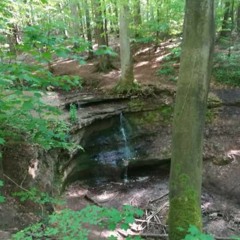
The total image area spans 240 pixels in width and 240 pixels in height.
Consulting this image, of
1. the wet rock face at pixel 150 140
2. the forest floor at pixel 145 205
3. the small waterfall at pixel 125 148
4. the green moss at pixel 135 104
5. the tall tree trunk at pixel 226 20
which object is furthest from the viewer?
the tall tree trunk at pixel 226 20

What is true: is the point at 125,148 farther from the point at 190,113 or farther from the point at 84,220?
the point at 84,220

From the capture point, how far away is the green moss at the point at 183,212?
4.66 metres

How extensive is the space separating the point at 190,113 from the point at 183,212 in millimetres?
1667

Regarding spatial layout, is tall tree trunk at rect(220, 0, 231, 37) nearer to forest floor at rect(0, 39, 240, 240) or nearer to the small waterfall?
forest floor at rect(0, 39, 240, 240)

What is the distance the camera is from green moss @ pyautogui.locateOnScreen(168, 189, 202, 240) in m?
4.66

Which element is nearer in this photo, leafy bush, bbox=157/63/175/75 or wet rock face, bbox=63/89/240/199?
wet rock face, bbox=63/89/240/199

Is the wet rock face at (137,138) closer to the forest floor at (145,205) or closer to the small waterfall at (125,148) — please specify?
the small waterfall at (125,148)

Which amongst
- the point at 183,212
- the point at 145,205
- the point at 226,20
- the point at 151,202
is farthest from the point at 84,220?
the point at 226,20

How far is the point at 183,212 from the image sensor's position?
4.73 meters

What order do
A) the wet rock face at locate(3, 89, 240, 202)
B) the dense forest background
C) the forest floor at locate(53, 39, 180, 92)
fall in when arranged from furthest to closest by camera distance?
1. the forest floor at locate(53, 39, 180, 92)
2. the wet rock face at locate(3, 89, 240, 202)
3. the dense forest background

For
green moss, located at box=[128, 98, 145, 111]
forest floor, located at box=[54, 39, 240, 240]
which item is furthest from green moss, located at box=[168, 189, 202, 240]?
green moss, located at box=[128, 98, 145, 111]

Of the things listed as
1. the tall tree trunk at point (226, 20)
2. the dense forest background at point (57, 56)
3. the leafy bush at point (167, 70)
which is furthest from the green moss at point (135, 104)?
the tall tree trunk at point (226, 20)

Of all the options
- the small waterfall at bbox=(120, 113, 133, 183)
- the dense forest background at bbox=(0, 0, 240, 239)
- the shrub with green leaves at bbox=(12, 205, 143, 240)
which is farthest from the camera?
the small waterfall at bbox=(120, 113, 133, 183)

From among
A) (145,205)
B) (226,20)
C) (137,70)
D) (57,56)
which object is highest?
(57,56)
